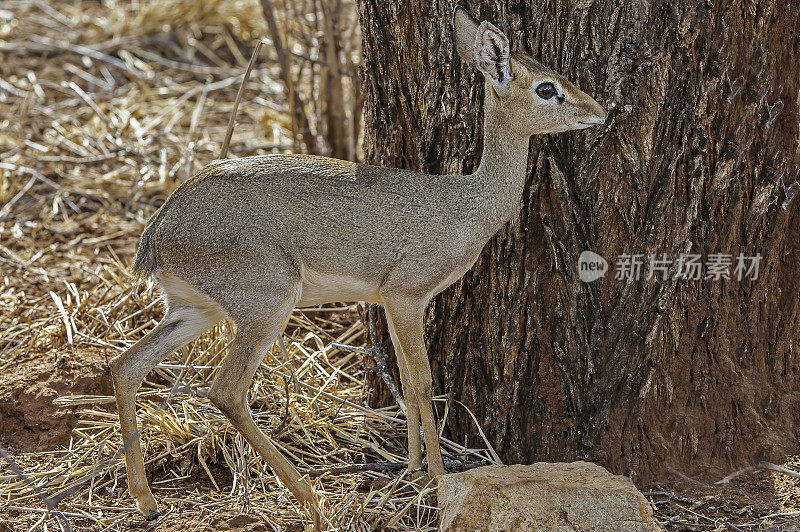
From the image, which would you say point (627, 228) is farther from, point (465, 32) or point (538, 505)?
point (538, 505)

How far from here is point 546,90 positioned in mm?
3512

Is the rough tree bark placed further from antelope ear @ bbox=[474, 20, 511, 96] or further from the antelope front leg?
the antelope front leg

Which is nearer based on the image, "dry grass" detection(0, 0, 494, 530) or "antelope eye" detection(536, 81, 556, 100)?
"antelope eye" detection(536, 81, 556, 100)

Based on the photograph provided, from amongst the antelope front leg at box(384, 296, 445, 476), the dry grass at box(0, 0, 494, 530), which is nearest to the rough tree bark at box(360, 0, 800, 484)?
the antelope front leg at box(384, 296, 445, 476)

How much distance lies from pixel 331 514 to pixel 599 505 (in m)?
0.99

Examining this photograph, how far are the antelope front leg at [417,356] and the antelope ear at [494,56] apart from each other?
88 cm

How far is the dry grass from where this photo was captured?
3811 millimetres

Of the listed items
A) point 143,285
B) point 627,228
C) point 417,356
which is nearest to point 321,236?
point 417,356

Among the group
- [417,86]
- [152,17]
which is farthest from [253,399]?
[152,17]

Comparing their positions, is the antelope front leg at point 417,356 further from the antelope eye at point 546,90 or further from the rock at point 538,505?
the antelope eye at point 546,90

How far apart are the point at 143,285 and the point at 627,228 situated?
2683 millimetres

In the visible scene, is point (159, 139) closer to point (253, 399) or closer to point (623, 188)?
point (253, 399)

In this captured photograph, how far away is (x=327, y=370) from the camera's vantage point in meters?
4.73

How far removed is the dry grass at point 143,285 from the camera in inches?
150
